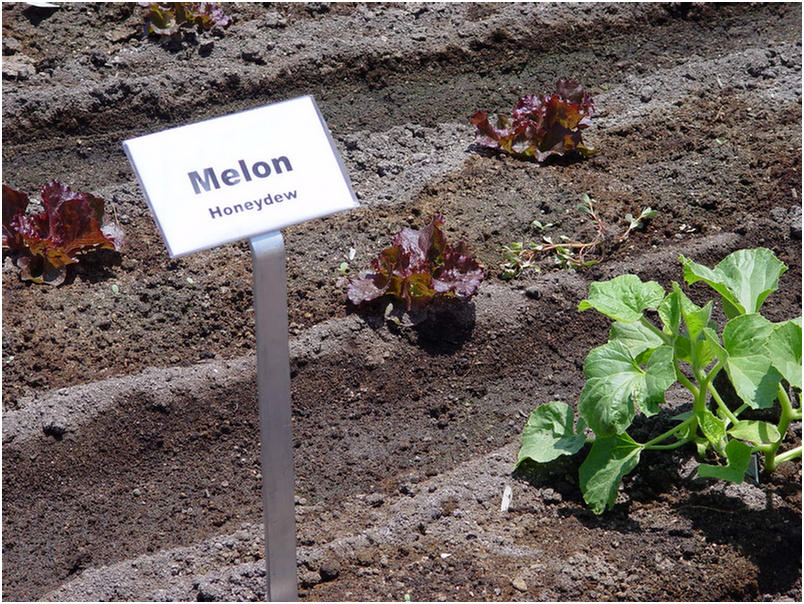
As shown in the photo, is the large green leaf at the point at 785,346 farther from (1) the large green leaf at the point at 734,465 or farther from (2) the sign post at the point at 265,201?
(2) the sign post at the point at 265,201

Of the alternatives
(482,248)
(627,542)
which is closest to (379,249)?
(482,248)

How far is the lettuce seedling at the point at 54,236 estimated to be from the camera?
3.92m

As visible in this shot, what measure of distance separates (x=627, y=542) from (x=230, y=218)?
1585 millimetres

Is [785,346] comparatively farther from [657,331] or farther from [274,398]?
[274,398]

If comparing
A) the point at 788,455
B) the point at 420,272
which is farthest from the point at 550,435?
the point at 420,272

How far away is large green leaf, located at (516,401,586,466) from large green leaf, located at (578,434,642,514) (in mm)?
95

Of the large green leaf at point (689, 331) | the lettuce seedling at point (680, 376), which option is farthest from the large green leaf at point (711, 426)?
the large green leaf at point (689, 331)

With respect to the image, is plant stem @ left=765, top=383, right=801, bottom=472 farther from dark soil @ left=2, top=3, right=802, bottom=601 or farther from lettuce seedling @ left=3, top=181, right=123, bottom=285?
lettuce seedling @ left=3, top=181, right=123, bottom=285

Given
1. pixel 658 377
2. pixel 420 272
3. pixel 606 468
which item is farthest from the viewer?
pixel 420 272

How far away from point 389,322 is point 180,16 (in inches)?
99.2

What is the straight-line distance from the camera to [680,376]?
287cm

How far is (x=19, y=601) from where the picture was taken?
293cm

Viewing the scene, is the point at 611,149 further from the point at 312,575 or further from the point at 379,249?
the point at 312,575

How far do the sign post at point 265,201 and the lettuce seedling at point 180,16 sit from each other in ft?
9.95
